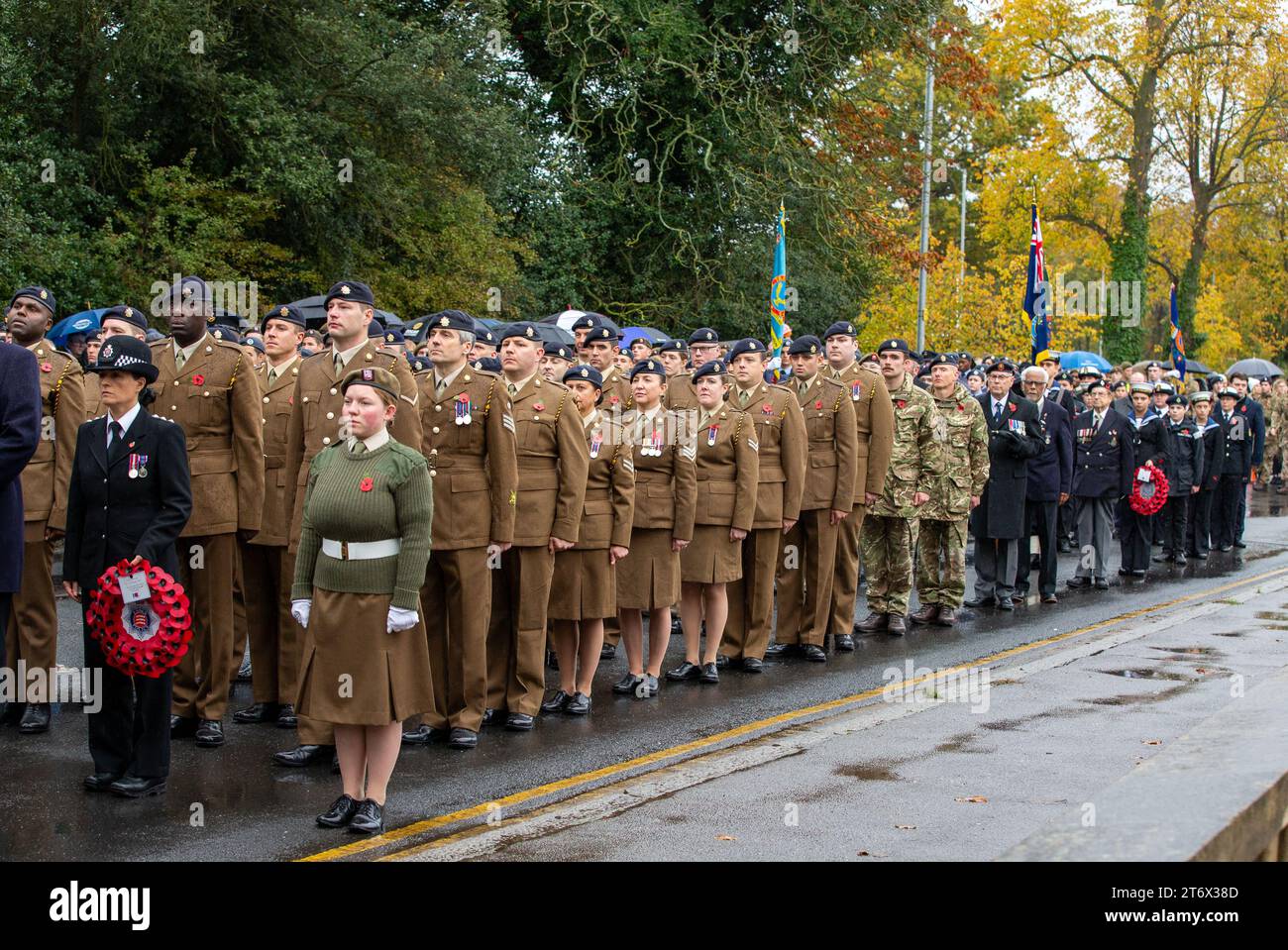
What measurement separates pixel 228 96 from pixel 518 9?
856 cm

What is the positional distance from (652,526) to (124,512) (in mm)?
3664

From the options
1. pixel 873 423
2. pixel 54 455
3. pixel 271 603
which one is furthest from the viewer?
pixel 873 423

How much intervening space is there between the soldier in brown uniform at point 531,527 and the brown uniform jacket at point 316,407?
0.84 m

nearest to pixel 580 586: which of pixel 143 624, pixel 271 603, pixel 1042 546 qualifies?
pixel 271 603

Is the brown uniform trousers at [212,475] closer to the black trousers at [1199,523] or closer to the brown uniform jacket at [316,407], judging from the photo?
the brown uniform jacket at [316,407]

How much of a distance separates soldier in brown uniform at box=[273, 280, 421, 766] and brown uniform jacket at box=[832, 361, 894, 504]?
15.6 feet

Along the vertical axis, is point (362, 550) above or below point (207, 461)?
below

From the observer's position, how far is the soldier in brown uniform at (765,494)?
35.6 ft

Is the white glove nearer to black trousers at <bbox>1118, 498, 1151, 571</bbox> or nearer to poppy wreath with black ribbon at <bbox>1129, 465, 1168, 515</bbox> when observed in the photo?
poppy wreath with black ribbon at <bbox>1129, 465, 1168, 515</bbox>

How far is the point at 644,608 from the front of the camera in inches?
386

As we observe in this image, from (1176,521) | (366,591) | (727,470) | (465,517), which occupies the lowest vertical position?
(1176,521)

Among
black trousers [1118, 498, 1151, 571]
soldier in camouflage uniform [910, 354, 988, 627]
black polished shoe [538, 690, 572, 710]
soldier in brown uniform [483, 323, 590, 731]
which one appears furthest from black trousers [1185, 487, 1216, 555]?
soldier in brown uniform [483, 323, 590, 731]

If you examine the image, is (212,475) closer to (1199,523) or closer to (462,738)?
(462,738)

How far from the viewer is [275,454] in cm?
937
